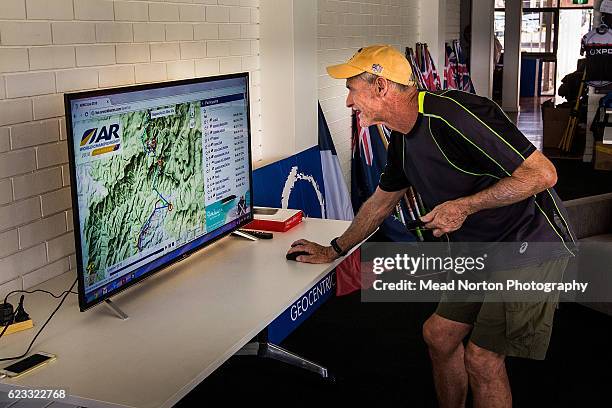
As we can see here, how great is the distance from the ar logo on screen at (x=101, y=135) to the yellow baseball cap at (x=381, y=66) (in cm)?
77

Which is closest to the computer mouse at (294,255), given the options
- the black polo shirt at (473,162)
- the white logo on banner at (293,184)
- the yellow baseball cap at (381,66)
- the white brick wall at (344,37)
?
the black polo shirt at (473,162)

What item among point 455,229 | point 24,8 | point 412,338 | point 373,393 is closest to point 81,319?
point 24,8

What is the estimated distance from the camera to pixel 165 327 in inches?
90.9

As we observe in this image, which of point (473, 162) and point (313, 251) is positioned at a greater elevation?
point (473, 162)

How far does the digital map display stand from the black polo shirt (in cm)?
65

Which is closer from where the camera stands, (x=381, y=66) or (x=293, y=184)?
(x=381, y=66)

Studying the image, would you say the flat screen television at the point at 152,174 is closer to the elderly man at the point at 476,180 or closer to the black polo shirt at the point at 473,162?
the elderly man at the point at 476,180

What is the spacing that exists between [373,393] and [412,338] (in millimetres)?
684

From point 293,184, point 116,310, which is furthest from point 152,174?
point 293,184

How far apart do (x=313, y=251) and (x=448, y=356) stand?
2.07 ft

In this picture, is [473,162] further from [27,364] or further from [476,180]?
[27,364]

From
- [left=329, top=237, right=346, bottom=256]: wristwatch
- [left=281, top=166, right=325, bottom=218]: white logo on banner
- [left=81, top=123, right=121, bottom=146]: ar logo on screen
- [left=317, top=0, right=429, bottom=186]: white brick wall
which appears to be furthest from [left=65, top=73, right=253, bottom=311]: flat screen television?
[left=317, top=0, right=429, bottom=186]: white brick wall

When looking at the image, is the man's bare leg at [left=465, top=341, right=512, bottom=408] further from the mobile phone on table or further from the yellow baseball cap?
the mobile phone on table

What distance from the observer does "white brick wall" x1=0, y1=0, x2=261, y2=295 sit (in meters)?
2.63
